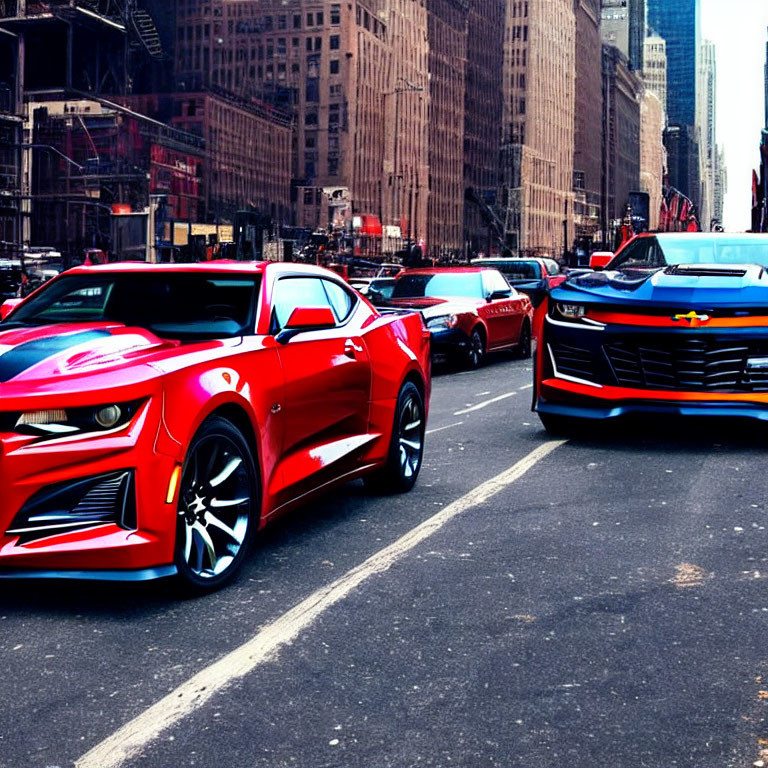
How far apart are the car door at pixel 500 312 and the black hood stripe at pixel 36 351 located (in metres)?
14.5

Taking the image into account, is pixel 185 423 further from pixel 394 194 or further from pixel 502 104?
pixel 502 104

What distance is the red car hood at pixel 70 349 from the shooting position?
511cm

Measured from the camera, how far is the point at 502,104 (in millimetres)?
175000

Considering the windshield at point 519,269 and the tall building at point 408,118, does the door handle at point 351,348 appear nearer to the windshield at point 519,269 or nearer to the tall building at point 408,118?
the windshield at point 519,269

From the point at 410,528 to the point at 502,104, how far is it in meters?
173

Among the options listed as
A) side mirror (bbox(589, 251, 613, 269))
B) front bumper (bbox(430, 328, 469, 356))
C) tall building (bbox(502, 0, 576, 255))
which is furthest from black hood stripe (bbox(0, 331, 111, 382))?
tall building (bbox(502, 0, 576, 255))

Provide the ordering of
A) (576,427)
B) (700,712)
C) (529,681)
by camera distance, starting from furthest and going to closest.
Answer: (576,427) < (529,681) < (700,712)

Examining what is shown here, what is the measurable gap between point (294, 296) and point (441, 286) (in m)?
13.5

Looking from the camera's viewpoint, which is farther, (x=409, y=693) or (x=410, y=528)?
(x=410, y=528)

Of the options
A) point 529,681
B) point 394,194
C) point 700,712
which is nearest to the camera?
point 700,712

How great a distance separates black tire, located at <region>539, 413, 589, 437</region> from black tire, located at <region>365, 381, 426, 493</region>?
259 centimetres

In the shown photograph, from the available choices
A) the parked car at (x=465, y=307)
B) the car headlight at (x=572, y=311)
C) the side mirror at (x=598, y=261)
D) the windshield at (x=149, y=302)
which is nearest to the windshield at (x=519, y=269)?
the parked car at (x=465, y=307)

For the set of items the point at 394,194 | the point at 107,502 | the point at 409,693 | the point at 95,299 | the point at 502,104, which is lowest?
the point at 409,693

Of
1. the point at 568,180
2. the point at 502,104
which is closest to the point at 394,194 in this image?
the point at 502,104
